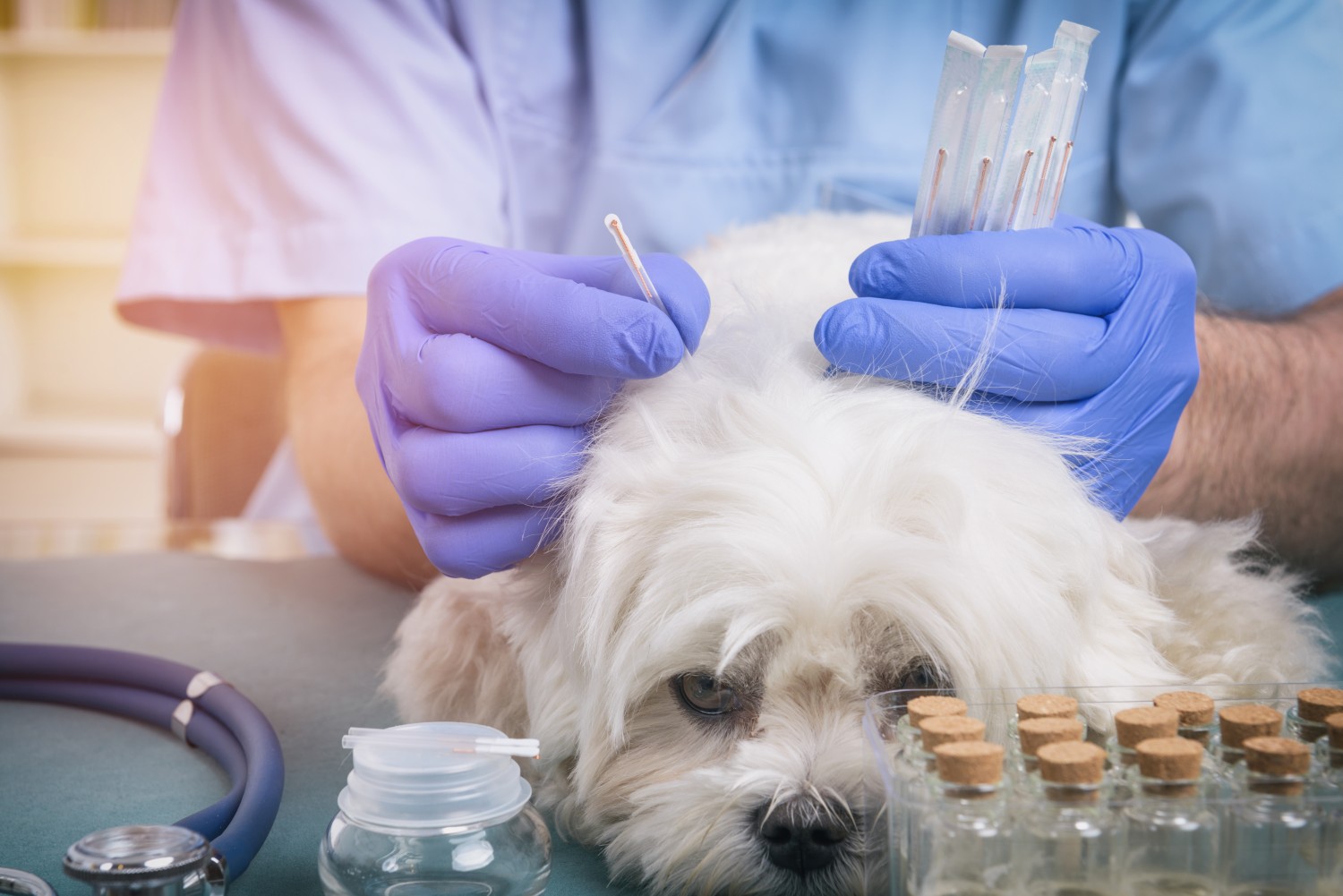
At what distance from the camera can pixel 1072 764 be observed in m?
0.49

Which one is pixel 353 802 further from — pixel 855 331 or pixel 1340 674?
pixel 1340 674

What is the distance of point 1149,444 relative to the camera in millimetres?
847

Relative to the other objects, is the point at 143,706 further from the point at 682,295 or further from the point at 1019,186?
the point at 1019,186

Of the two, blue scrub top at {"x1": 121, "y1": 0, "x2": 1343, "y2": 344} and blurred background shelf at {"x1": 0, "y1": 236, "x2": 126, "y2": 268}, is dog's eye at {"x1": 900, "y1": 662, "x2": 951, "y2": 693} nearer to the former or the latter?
blue scrub top at {"x1": 121, "y1": 0, "x2": 1343, "y2": 344}

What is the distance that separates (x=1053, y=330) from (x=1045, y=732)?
0.33 metres

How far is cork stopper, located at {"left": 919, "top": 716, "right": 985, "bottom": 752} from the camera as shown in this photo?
516mm

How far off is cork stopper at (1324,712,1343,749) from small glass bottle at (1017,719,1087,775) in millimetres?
116

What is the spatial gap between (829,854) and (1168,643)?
29 cm

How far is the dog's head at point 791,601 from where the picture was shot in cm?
61

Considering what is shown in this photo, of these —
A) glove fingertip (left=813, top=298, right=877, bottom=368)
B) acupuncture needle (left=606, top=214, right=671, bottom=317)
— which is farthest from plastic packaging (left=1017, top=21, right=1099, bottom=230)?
acupuncture needle (left=606, top=214, right=671, bottom=317)

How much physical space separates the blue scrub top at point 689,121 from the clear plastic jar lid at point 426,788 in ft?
3.01

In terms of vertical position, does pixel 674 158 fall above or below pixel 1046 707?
above

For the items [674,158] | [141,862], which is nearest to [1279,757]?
[141,862]

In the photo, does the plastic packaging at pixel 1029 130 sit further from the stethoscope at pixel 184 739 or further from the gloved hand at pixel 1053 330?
the stethoscope at pixel 184 739
